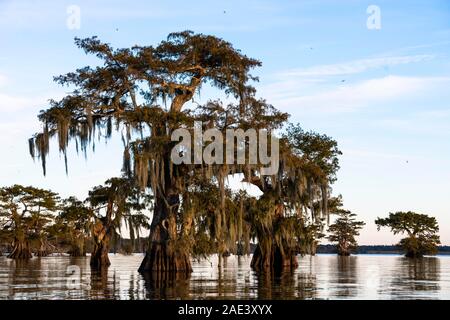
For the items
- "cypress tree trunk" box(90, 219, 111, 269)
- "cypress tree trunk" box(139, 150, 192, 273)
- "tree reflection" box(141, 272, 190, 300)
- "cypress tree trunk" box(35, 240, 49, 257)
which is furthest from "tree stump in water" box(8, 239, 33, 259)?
"tree reflection" box(141, 272, 190, 300)

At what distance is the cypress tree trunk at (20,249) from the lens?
2758 inches

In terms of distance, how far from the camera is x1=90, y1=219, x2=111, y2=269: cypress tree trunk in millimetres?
43438

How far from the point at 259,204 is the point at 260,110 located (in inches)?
188

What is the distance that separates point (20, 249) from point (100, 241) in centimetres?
3019

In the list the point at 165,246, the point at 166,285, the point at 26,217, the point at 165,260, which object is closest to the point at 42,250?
the point at 26,217

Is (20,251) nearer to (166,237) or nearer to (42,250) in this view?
(42,250)

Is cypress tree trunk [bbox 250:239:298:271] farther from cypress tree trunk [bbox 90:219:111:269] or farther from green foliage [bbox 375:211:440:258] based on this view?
green foliage [bbox 375:211:440:258]

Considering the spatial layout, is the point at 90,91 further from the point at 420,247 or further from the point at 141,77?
the point at 420,247

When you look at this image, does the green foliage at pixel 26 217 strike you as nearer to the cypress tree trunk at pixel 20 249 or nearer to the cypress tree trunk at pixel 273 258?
the cypress tree trunk at pixel 20 249

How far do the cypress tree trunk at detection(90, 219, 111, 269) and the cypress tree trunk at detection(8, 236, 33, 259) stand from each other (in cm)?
2889

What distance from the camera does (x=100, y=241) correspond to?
43875mm

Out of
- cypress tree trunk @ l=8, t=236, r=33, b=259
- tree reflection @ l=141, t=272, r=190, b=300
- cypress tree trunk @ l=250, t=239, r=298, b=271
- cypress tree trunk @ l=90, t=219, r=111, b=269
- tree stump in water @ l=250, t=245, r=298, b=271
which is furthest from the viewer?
cypress tree trunk @ l=8, t=236, r=33, b=259

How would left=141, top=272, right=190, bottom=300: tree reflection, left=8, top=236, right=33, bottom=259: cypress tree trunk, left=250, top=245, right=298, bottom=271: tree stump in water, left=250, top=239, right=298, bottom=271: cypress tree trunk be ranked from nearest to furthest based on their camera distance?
1. left=141, top=272, right=190, bottom=300: tree reflection
2. left=250, top=239, right=298, bottom=271: cypress tree trunk
3. left=250, top=245, right=298, bottom=271: tree stump in water
4. left=8, top=236, right=33, bottom=259: cypress tree trunk

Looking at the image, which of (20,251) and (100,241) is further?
(20,251)
